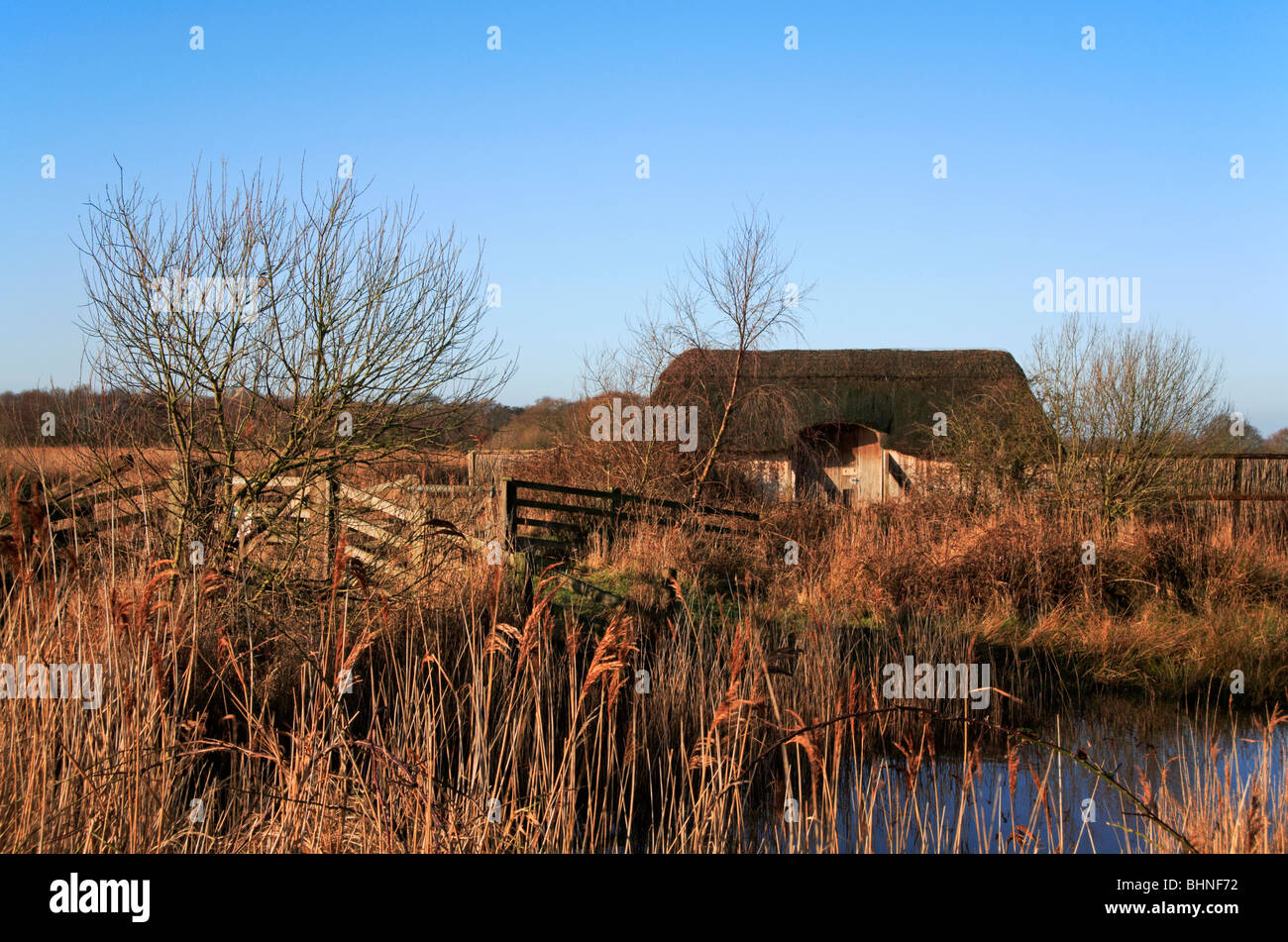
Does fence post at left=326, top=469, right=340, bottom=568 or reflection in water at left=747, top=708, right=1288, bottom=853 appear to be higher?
fence post at left=326, top=469, right=340, bottom=568

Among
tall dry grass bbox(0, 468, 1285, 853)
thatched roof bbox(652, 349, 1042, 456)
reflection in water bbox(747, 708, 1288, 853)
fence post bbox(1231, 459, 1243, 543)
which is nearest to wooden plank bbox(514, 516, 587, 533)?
tall dry grass bbox(0, 468, 1285, 853)

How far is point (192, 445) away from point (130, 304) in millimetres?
1199

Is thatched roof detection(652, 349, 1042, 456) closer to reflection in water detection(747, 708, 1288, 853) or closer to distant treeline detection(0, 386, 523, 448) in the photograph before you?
reflection in water detection(747, 708, 1288, 853)

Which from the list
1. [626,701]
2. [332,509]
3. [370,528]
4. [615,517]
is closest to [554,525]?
[615,517]

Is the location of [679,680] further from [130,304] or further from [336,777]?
[130,304]

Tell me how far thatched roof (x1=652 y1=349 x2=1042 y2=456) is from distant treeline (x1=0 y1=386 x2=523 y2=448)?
1130cm

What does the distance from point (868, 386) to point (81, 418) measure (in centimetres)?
1930

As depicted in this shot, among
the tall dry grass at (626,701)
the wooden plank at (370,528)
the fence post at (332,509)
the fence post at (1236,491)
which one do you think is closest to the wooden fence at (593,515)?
the tall dry grass at (626,701)

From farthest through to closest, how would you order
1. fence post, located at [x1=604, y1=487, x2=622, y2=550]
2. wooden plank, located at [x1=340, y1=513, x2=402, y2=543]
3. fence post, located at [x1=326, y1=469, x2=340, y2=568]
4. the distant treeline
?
fence post, located at [x1=604, y1=487, x2=622, y2=550], wooden plank, located at [x1=340, y1=513, x2=402, y2=543], fence post, located at [x1=326, y1=469, x2=340, y2=568], the distant treeline

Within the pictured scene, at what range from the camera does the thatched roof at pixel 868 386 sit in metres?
18.0

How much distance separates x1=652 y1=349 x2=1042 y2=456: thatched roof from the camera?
1805 centimetres

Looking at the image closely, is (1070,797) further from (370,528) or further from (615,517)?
(615,517)

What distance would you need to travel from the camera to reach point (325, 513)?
7.99 m
